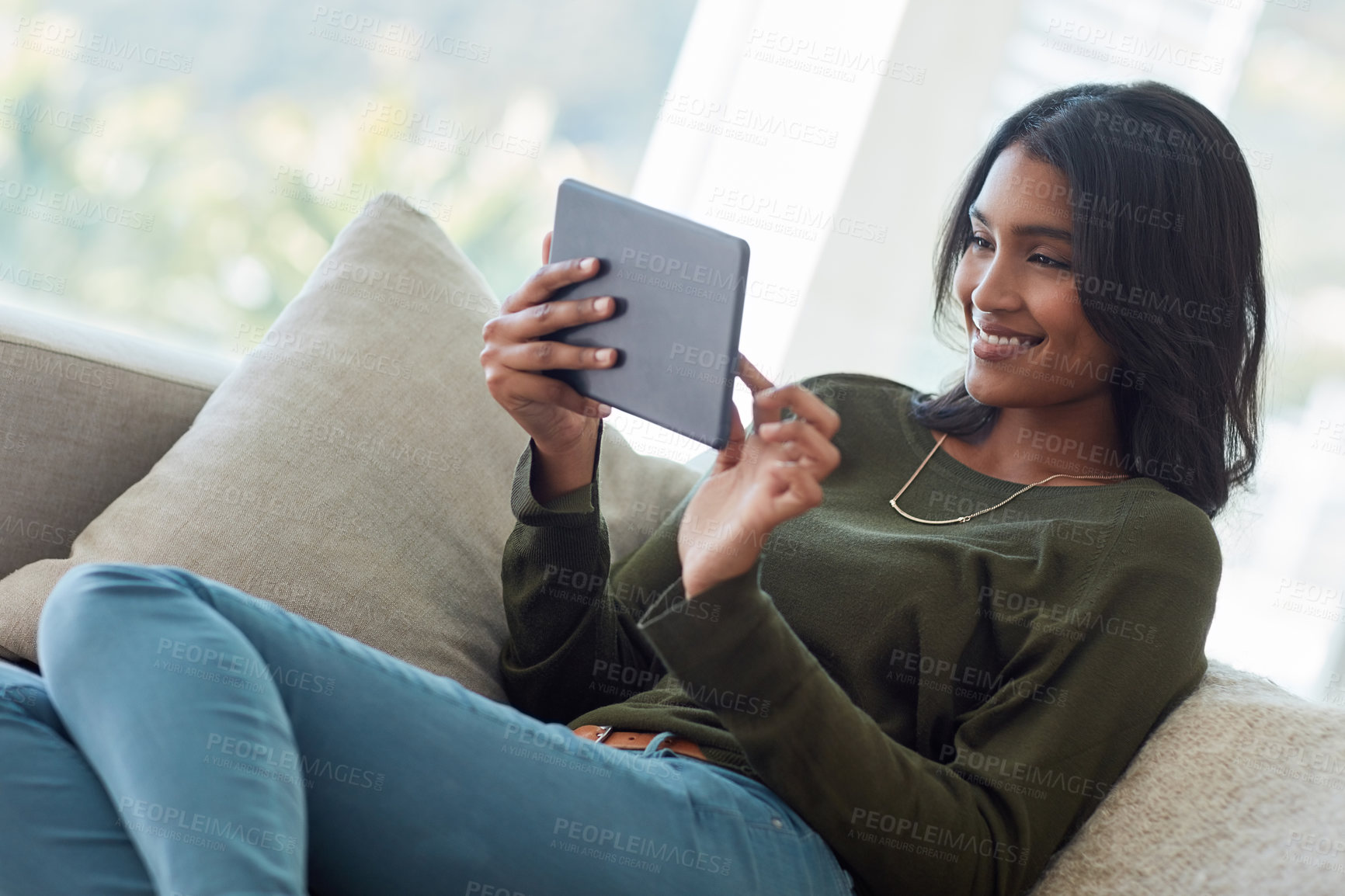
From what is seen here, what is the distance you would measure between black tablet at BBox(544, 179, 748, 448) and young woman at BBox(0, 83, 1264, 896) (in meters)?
0.03

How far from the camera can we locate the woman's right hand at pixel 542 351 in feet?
3.16

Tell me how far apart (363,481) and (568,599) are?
268 millimetres

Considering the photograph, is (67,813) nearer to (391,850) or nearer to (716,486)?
(391,850)

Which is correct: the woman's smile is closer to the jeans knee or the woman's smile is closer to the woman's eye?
the woman's eye

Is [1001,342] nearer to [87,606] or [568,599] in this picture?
[568,599]

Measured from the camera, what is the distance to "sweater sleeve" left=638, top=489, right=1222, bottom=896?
85 cm

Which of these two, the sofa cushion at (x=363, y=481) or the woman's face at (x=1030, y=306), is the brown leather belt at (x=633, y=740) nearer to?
the sofa cushion at (x=363, y=481)

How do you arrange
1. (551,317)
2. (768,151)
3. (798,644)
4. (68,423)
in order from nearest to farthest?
(798,644), (551,317), (68,423), (768,151)

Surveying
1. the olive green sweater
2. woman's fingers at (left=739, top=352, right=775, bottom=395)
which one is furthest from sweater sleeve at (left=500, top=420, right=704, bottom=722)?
woman's fingers at (left=739, top=352, right=775, bottom=395)

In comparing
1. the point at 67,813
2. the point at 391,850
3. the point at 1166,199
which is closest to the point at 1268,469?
the point at 1166,199

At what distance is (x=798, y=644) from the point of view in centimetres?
86

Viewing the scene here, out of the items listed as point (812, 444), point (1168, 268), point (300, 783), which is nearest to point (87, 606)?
point (300, 783)

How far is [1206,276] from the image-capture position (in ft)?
3.75

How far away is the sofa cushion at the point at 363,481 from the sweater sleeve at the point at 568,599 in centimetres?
7
